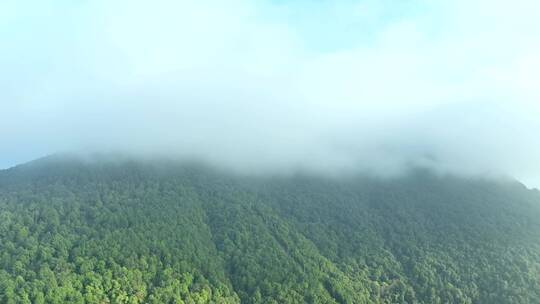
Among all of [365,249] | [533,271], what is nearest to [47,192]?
[365,249]

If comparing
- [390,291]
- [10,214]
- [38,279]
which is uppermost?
[10,214]

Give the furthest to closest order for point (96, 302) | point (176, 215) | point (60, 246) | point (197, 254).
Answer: point (176, 215)
point (197, 254)
point (60, 246)
point (96, 302)

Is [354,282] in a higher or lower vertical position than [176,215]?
lower

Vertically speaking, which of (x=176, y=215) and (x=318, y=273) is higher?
(x=176, y=215)

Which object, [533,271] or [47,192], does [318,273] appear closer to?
[533,271]

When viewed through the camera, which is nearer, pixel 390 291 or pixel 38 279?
pixel 38 279

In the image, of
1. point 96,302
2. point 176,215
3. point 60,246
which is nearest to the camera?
point 96,302

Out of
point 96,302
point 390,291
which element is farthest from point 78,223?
point 390,291

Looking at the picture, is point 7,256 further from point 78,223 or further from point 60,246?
point 78,223

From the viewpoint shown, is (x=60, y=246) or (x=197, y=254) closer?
(x=60, y=246)
